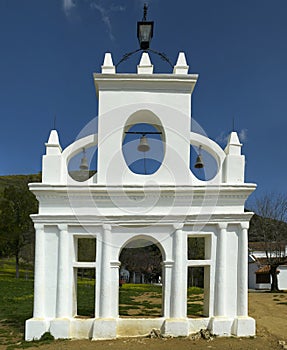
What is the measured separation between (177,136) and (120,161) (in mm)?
1747

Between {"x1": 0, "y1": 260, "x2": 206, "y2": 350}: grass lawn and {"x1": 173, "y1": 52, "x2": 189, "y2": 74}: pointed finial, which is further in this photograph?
{"x1": 173, "y1": 52, "x2": 189, "y2": 74}: pointed finial

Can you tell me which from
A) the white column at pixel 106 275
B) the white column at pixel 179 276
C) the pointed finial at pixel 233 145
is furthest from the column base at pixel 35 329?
the pointed finial at pixel 233 145

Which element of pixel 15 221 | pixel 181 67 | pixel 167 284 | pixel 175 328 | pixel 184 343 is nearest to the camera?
pixel 184 343

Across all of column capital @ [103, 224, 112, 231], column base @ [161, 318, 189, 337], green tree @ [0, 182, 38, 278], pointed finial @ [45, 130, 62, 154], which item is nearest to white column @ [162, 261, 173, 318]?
column base @ [161, 318, 189, 337]

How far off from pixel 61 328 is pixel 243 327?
15.6ft

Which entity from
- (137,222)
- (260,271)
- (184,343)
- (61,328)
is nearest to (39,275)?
(61,328)

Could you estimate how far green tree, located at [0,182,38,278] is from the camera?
105 ft

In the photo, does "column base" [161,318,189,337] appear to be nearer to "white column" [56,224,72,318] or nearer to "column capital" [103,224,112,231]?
"white column" [56,224,72,318]

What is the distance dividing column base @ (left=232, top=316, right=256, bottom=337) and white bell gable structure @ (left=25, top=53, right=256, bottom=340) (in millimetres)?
25

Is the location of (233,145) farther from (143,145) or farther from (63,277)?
(63,277)

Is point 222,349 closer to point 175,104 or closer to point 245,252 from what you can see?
point 245,252

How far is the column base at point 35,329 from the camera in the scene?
10148 millimetres

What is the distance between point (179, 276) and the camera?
1065cm

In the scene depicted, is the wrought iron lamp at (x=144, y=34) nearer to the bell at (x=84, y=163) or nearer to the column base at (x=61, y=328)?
the bell at (x=84, y=163)
